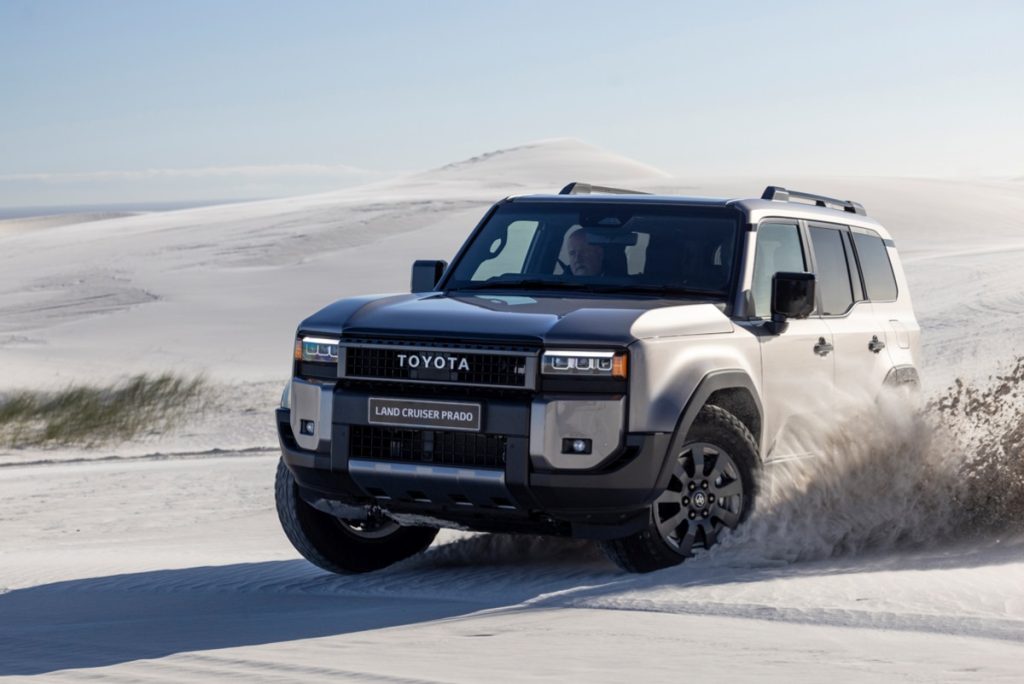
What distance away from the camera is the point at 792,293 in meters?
7.14

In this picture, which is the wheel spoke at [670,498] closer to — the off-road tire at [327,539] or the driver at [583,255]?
the driver at [583,255]

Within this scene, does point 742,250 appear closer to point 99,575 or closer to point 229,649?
point 229,649

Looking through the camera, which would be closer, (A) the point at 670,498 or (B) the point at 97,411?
(A) the point at 670,498

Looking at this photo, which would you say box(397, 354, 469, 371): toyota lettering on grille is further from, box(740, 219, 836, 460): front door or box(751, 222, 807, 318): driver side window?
box(751, 222, 807, 318): driver side window

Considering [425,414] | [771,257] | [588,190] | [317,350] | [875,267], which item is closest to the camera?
[425,414]

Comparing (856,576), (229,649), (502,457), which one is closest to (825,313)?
(856,576)

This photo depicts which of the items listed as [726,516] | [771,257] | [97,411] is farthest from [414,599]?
[97,411]

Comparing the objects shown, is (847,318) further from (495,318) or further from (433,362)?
(433,362)

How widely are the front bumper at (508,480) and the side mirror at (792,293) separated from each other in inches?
45.5

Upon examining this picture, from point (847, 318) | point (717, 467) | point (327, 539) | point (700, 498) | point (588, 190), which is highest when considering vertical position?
point (588, 190)

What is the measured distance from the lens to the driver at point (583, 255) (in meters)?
7.46

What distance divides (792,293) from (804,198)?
1.26 metres

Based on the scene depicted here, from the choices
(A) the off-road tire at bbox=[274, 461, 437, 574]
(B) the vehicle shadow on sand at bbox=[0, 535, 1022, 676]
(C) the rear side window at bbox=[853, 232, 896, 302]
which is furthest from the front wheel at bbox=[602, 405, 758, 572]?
(C) the rear side window at bbox=[853, 232, 896, 302]

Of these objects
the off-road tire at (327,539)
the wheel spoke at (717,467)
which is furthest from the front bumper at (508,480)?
the off-road tire at (327,539)
